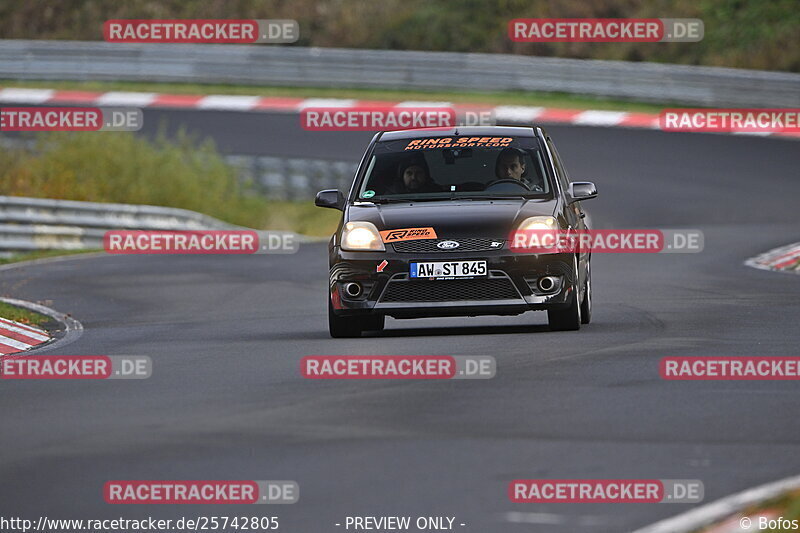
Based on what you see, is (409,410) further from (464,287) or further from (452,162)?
(452,162)

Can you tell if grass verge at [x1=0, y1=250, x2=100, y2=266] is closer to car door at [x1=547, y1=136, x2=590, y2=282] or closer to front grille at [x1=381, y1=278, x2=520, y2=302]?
car door at [x1=547, y1=136, x2=590, y2=282]

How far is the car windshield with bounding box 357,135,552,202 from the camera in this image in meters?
13.6

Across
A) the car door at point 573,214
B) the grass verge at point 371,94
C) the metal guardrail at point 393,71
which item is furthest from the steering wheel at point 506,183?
the grass verge at point 371,94

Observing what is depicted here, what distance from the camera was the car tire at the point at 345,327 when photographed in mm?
13145

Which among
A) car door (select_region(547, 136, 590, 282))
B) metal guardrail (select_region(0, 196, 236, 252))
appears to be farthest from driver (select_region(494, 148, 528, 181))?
metal guardrail (select_region(0, 196, 236, 252))

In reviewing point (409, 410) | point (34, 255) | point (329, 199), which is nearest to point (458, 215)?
point (329, 199)

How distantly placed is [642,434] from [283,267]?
1245 cm

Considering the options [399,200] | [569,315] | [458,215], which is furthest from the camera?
[399,200]

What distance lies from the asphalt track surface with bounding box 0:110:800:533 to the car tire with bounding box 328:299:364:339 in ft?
0.48

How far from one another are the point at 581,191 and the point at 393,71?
2295 centimetres

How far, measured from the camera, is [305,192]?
29.5 metres

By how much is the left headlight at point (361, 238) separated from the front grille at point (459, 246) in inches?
7.5

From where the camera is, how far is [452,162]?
44.8ft

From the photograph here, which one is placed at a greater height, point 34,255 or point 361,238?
point 34,255
